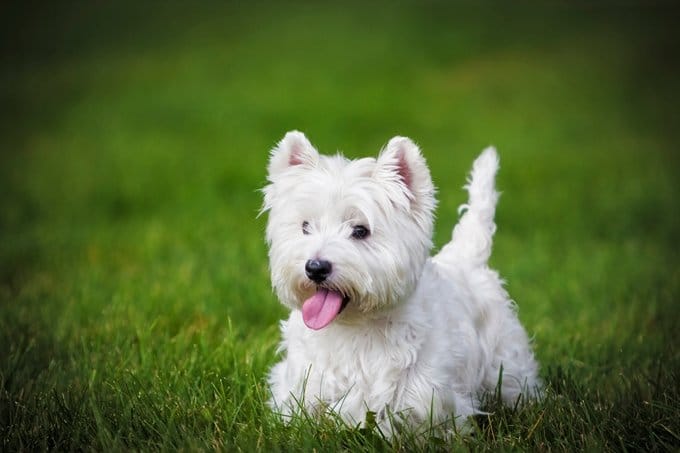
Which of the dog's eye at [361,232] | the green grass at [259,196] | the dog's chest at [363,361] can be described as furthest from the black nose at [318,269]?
the green grass at [259,196]

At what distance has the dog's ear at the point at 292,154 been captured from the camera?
405 centimetres

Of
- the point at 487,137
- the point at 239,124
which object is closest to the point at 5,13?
the point at 239,124

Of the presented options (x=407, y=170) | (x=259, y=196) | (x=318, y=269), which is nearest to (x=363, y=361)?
(x=318, y=269)

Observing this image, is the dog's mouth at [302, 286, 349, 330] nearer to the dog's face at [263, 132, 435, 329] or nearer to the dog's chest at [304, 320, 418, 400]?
the dog's face at [263, 132, 435, 329]

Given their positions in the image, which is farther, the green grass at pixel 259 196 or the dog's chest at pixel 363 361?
the green grass at pixel 259 196

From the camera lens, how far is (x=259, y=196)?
11703 millimetres

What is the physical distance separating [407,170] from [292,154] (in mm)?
559

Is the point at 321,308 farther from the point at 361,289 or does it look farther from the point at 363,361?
the point at 363,361

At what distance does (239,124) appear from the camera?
1689cm

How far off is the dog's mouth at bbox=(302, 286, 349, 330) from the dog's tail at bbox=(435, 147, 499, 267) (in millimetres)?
1315

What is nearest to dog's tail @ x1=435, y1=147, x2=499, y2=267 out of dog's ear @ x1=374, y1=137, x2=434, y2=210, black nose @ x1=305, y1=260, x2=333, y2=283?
dog's ear @ x1=374, y1=137, x2=434, y2=210

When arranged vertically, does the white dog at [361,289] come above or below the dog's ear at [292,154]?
below

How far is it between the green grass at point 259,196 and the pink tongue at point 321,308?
474 millimetres

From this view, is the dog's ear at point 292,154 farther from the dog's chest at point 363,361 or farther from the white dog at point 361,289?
the dog's chest at point 363,361
